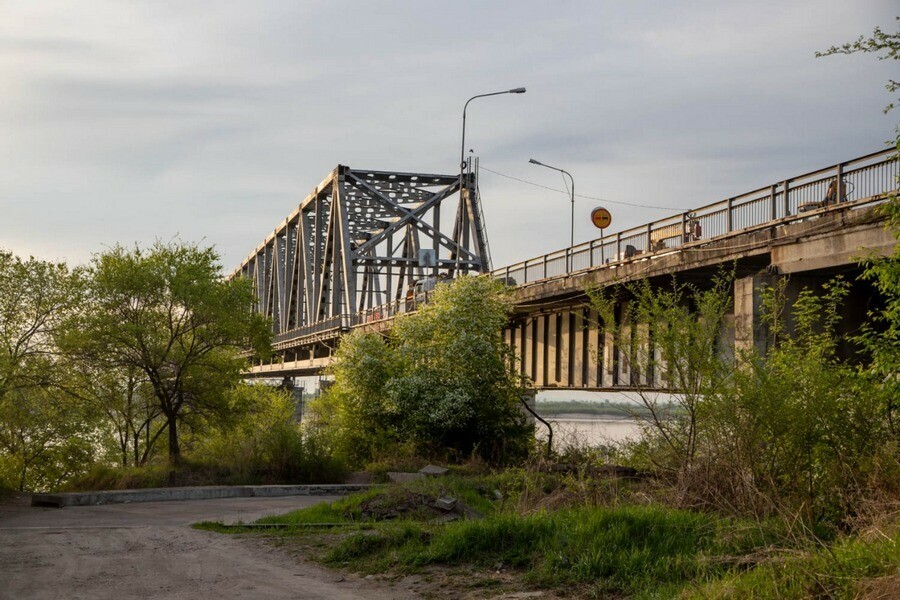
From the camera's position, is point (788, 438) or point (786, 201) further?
point (786, 201)

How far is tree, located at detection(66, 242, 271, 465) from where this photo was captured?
90.5 feet

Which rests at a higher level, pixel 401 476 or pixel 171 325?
pixel 171 325

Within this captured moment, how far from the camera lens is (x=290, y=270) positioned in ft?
301

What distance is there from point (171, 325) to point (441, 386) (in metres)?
8.41

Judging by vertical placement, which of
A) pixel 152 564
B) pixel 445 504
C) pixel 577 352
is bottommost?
pixel 152 564

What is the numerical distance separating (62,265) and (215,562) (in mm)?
18978

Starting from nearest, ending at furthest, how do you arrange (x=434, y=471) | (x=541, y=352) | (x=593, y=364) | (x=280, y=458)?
1. (x=434, y=471)
2. (x=280, y=458)
3. (x=593, y=364)
4. (x=541, y=352)

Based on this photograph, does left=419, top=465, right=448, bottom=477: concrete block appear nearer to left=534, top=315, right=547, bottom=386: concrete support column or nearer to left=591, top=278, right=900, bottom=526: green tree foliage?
left=591, top=278, right=900, bottom=526: green tree foliage

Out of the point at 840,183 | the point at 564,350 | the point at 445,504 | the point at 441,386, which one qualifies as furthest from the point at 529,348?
the point at 445,504

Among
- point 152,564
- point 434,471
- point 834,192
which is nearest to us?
point 152,564

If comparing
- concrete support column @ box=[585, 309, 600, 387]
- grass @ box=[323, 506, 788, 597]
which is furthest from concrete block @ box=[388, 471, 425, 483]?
grass @ box=[323, 506, 788, 597]

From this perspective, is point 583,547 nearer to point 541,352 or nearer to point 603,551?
point 603,551

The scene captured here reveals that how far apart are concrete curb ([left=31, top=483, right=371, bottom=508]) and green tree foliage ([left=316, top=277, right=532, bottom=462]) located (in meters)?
5.35

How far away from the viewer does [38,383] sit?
1025 inches
